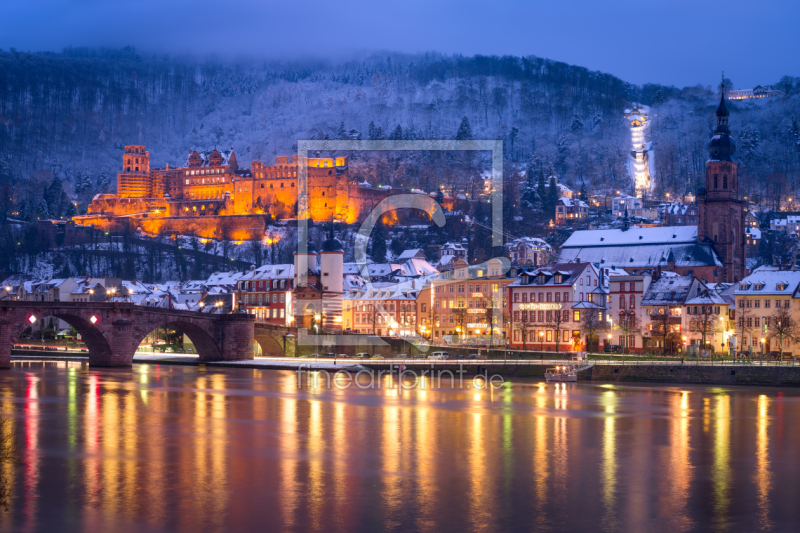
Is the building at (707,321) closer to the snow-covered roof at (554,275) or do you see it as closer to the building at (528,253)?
the snow-covered roof at (554,275)

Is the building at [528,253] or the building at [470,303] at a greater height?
the building at [528,253]

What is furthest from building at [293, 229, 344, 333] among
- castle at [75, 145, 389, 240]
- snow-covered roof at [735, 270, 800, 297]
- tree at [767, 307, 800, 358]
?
castle at [75, 145, 389, 240]

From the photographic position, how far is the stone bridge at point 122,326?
68.6 metres

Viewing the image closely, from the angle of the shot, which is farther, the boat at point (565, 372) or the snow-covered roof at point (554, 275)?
the snow-covered roof at point (554, 275)

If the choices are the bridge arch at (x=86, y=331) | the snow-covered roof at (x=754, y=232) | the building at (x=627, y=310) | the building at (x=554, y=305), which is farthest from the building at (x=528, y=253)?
the bridge arch at (x=86, y=331)

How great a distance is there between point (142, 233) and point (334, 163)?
3813cm

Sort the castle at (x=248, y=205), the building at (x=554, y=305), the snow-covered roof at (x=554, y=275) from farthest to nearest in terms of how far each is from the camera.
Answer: the castle at (x=248, y=205), the snow-covered roof at (x=554, y=275), the building at (x=554, y=305)

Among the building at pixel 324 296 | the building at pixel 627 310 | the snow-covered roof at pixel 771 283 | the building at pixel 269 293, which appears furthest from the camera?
the building at pixel 269 293

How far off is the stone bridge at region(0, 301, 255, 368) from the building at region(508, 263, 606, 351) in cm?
2446

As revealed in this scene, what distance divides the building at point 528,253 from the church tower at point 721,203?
2264 centimetres

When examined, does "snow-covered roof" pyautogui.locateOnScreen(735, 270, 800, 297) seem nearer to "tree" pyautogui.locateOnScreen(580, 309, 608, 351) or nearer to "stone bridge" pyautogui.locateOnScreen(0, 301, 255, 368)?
"tree" pyautogui.locateOnScreen(580, 309, 608, 351)

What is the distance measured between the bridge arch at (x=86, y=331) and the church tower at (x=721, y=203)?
85.1 m

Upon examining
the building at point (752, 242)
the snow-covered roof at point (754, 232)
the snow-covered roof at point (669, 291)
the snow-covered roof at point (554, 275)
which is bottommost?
A: the snow-covered roof at point (669, 291)

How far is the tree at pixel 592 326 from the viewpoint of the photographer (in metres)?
85.0
